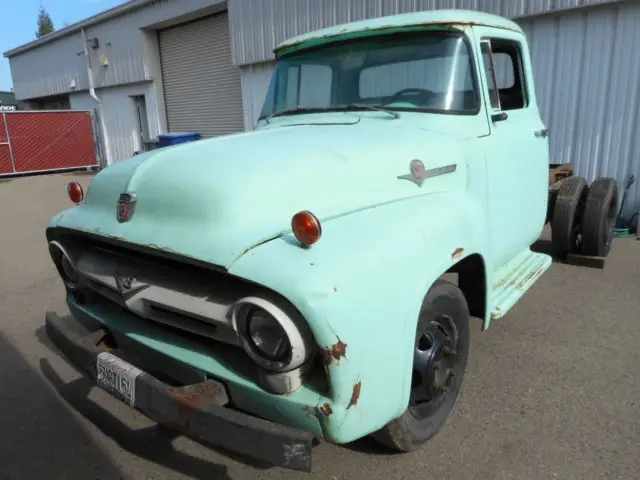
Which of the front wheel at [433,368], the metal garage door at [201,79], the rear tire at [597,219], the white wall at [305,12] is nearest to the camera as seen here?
the front wheel at [433,368]

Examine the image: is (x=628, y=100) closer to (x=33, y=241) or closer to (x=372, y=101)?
(x=372, y=101)

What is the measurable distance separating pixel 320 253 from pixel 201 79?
13556 mm

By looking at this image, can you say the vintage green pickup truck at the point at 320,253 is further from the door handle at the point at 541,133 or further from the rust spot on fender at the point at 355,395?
the door handle at the point at 541,133

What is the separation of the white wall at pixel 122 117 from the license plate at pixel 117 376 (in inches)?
570

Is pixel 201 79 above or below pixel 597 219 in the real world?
above

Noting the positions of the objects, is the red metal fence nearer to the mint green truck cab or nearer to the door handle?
the mint green truck cab

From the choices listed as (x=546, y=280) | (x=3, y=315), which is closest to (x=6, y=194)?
(x=3, y=315)

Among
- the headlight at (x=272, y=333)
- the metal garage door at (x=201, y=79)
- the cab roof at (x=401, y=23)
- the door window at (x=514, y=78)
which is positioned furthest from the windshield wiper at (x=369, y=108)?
the metal garage door at (x=201, y=79)

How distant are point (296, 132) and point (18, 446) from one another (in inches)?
89.4

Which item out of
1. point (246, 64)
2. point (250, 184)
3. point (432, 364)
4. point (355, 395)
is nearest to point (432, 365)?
point (432, 364)

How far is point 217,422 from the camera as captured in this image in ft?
5.74

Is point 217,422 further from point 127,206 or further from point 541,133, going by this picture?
point 541,133

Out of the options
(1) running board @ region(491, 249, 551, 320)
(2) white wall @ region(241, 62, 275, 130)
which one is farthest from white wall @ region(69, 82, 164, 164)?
(1) running board @ region(491, 249, 551, 320)

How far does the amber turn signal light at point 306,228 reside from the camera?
5.82 feet
